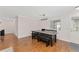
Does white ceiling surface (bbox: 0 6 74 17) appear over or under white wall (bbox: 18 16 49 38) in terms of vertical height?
over

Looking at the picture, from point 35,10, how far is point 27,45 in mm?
459

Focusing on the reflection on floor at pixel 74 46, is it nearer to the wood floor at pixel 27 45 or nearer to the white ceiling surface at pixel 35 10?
the wood floor at pixel 27 45

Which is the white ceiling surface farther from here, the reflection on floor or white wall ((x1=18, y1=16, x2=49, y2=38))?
the reflection on floor

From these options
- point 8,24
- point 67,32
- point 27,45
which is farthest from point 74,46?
point 8,24

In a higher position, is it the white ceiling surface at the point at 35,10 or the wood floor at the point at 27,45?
the white ceiling surface at the point at 35,10

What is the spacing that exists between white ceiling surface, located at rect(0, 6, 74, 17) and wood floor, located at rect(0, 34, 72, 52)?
293 millimetres

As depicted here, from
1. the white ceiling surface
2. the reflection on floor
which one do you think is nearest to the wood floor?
the reflection on floor

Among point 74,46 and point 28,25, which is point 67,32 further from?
point 28,25

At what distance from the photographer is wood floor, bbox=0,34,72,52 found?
4.70ft

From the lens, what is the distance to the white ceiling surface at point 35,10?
56.0 inches

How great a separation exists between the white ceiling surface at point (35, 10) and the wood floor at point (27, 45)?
0.96 feet

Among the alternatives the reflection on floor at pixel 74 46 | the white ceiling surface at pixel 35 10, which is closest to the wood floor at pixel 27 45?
the reflection on floor at pixel 74 46

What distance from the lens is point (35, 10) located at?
1.46 metres
